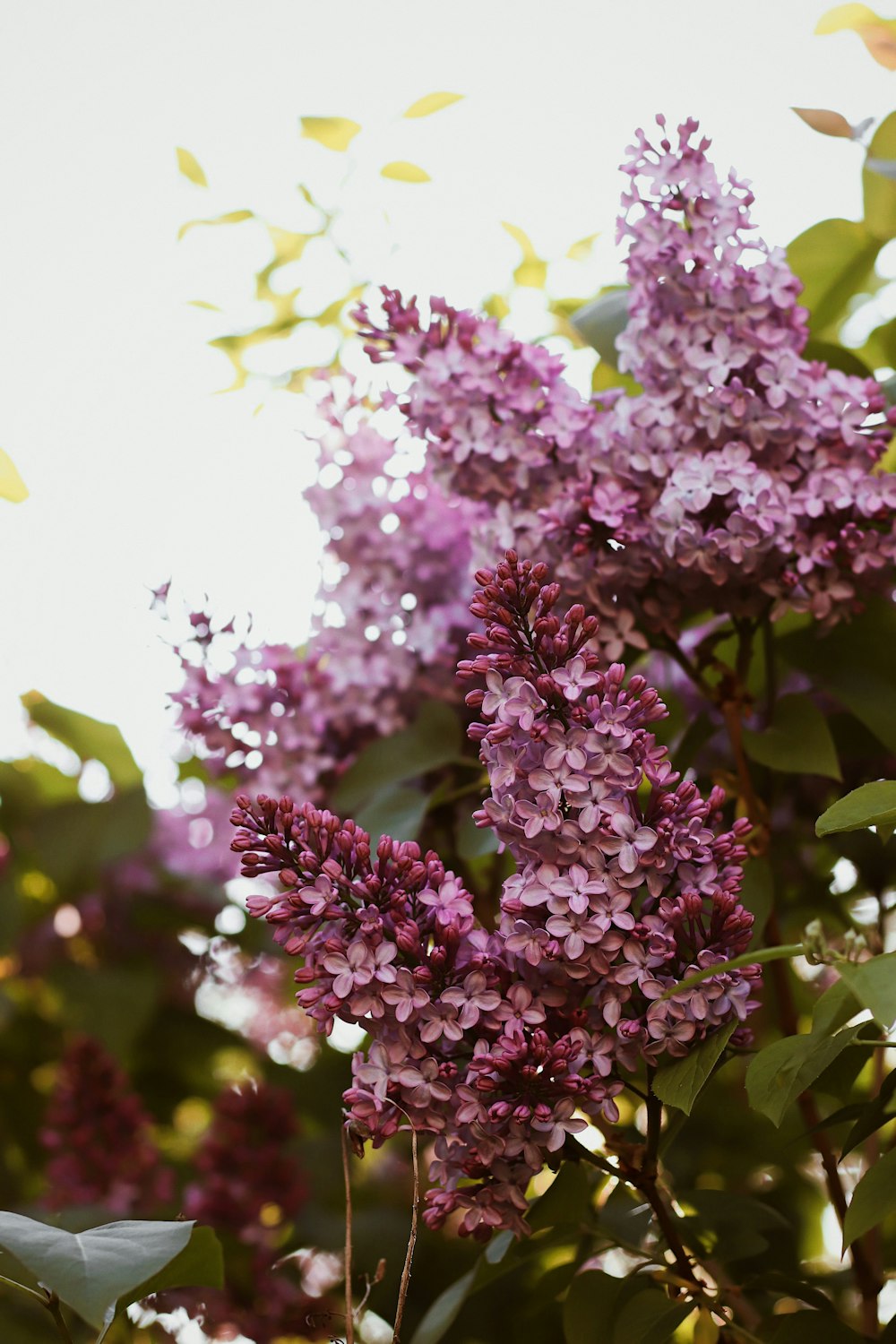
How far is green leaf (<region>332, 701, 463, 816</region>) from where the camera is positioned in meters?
0.69

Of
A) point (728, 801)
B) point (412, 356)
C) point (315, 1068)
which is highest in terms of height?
point (412, 356)

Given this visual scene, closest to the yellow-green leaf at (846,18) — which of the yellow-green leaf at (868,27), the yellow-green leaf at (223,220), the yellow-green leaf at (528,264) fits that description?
the yellow-green leaf at (868,27)

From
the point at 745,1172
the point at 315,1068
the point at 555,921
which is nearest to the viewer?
the point at 555,921

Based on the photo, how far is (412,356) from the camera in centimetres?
59

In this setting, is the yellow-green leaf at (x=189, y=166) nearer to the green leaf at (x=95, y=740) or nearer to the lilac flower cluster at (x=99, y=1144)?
the green leaf at (x=95, y=740)

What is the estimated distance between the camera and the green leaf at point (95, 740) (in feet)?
3.97

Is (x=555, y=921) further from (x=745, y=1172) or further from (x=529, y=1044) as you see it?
(x=745, y=1172)

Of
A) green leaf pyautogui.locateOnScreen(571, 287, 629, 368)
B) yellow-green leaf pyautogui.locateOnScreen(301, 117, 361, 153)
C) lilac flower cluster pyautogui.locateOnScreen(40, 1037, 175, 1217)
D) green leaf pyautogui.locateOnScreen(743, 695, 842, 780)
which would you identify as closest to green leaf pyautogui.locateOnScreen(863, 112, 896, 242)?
green leaf pyautogui.locateOnScreen(571, 287, 629, 368)

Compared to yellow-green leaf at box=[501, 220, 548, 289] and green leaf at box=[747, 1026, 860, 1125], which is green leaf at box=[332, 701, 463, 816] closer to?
green leaf at box=[747, 1026, 860, 1125]

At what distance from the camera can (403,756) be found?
2.30 ft

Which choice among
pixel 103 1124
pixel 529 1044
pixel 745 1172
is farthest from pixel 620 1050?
pixel 103 1124

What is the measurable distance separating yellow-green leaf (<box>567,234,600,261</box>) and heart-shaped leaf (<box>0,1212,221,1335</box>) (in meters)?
0.80

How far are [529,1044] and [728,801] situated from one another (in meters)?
0.27

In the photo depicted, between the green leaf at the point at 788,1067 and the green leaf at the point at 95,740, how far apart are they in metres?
0.91
